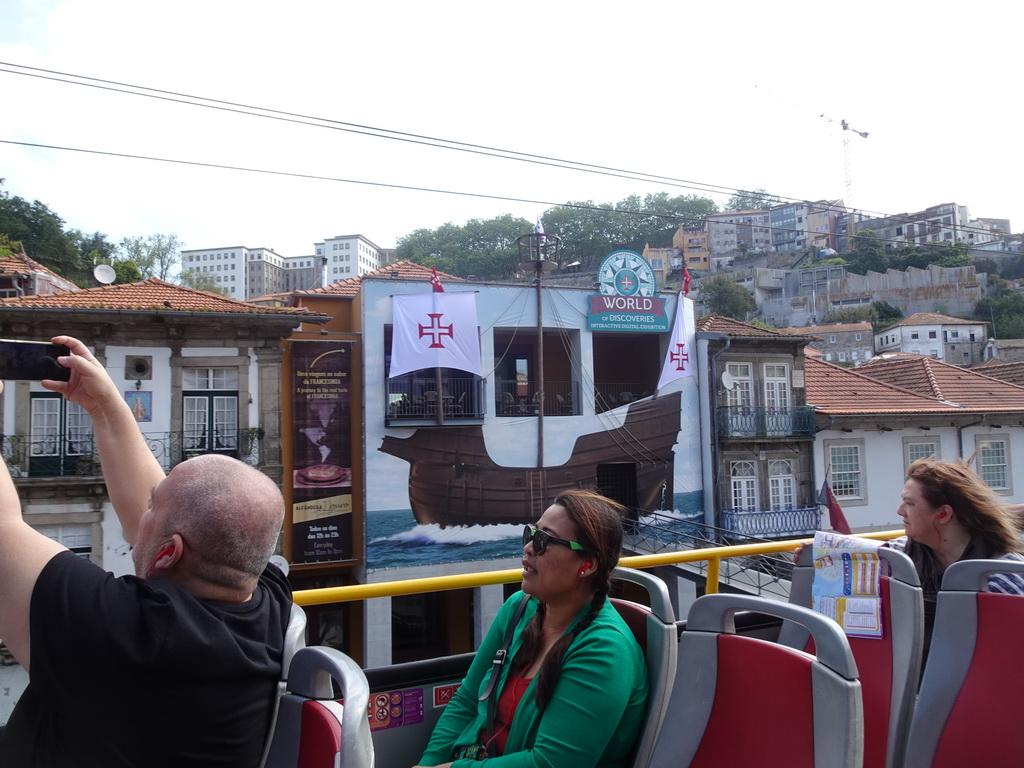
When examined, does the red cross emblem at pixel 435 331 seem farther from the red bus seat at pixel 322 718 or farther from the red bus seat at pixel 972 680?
the red bus seat at pixel 322 718

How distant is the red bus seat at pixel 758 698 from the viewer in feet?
6.15

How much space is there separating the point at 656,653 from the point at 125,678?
5.18 ft

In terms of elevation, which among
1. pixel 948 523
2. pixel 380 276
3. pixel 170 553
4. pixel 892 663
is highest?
pixel 380 276

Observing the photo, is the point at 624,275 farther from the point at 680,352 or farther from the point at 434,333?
the point at 434,333

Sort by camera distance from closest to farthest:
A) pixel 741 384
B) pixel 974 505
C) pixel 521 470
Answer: pixel 974 505
pixel 521 470
pixel 741 384

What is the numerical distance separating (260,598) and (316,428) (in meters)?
17.2

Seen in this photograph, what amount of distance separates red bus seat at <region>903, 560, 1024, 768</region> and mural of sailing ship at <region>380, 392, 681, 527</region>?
1684cm

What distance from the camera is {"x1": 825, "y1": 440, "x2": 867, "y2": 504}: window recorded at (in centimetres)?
2392

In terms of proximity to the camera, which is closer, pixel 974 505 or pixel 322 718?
pixel 322 718

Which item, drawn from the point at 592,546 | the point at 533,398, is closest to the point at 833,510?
the point at 533,398

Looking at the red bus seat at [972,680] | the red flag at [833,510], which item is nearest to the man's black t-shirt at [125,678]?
the red bus seat at [972,680]

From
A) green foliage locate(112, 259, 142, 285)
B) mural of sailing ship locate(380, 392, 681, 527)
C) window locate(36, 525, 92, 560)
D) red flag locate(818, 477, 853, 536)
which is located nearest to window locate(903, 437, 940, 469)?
red flag locate(818, 477, 853, 536)

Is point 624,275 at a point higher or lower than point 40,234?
lower

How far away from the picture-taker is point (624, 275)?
72.4ft
